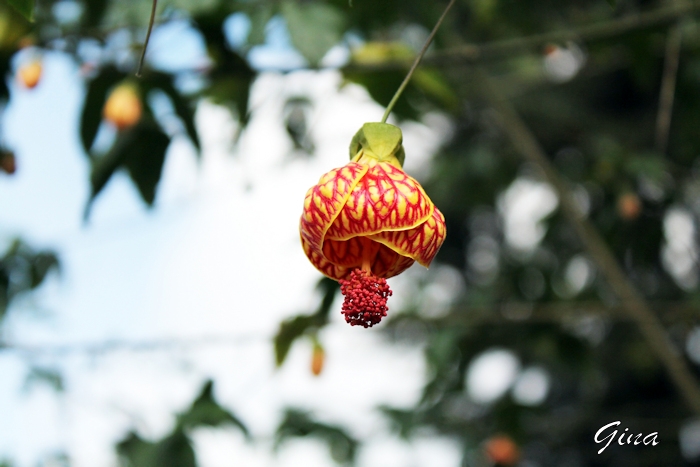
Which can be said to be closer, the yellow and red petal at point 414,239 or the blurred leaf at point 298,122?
the yellow and red petal at point 414,239

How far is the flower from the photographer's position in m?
0.68

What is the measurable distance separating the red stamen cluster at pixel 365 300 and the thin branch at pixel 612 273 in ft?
4.18

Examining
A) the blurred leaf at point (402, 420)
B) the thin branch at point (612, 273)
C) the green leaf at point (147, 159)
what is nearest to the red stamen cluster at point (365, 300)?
the green leaf at point (147, 159)

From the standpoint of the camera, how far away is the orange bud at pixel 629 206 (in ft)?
6.23

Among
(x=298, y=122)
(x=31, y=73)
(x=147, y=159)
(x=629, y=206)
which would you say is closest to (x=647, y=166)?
(x=629, y=206)

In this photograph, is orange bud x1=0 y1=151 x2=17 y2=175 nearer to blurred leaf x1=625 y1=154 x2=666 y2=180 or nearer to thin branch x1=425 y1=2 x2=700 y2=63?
thin branch x1=425 y1=2 x2=700 y2=63

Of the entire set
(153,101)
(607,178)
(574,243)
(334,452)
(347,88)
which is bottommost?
(334,452)

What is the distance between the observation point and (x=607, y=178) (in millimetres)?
2029

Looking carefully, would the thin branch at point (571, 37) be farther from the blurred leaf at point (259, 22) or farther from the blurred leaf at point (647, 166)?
the blurred leaf at point (647, 166)

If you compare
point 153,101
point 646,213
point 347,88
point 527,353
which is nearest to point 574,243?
point 527,353

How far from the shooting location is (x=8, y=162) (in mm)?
1403

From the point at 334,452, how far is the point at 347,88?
4.72ft

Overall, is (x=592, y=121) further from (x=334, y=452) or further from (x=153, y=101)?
(x=153, y=101)
